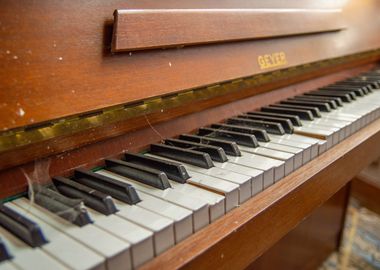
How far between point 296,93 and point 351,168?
1.74ft

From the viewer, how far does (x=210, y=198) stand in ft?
2.13

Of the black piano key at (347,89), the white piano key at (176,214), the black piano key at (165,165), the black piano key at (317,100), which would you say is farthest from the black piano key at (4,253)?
the black piano key at (347,89)

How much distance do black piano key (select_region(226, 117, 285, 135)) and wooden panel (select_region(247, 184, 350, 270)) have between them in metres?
0.73

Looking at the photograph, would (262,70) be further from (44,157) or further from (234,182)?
(44,157)

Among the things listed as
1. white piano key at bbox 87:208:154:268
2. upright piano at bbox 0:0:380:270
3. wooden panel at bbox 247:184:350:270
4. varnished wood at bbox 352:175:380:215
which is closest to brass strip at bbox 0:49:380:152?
upright piano at bbox 0:0:380:270

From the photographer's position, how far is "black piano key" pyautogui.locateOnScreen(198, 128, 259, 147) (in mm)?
914

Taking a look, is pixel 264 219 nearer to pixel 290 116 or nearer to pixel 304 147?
pixel 304 147

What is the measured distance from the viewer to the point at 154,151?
0.90m

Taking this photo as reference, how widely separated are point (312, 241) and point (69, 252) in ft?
5.69

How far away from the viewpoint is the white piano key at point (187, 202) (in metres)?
0.61

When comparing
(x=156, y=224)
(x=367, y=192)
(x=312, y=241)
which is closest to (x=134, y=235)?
(x=156, y=224)

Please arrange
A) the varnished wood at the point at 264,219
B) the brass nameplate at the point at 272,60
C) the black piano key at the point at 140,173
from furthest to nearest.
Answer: the brass nameplate at the point at 272,60 → the black piano key at the point at 140,173 → the varnished wood at the point at 264,219

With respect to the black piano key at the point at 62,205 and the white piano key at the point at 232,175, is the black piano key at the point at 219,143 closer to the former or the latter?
the white piano key at the point at 232,175

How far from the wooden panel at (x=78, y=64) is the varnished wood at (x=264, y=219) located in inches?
13.7
